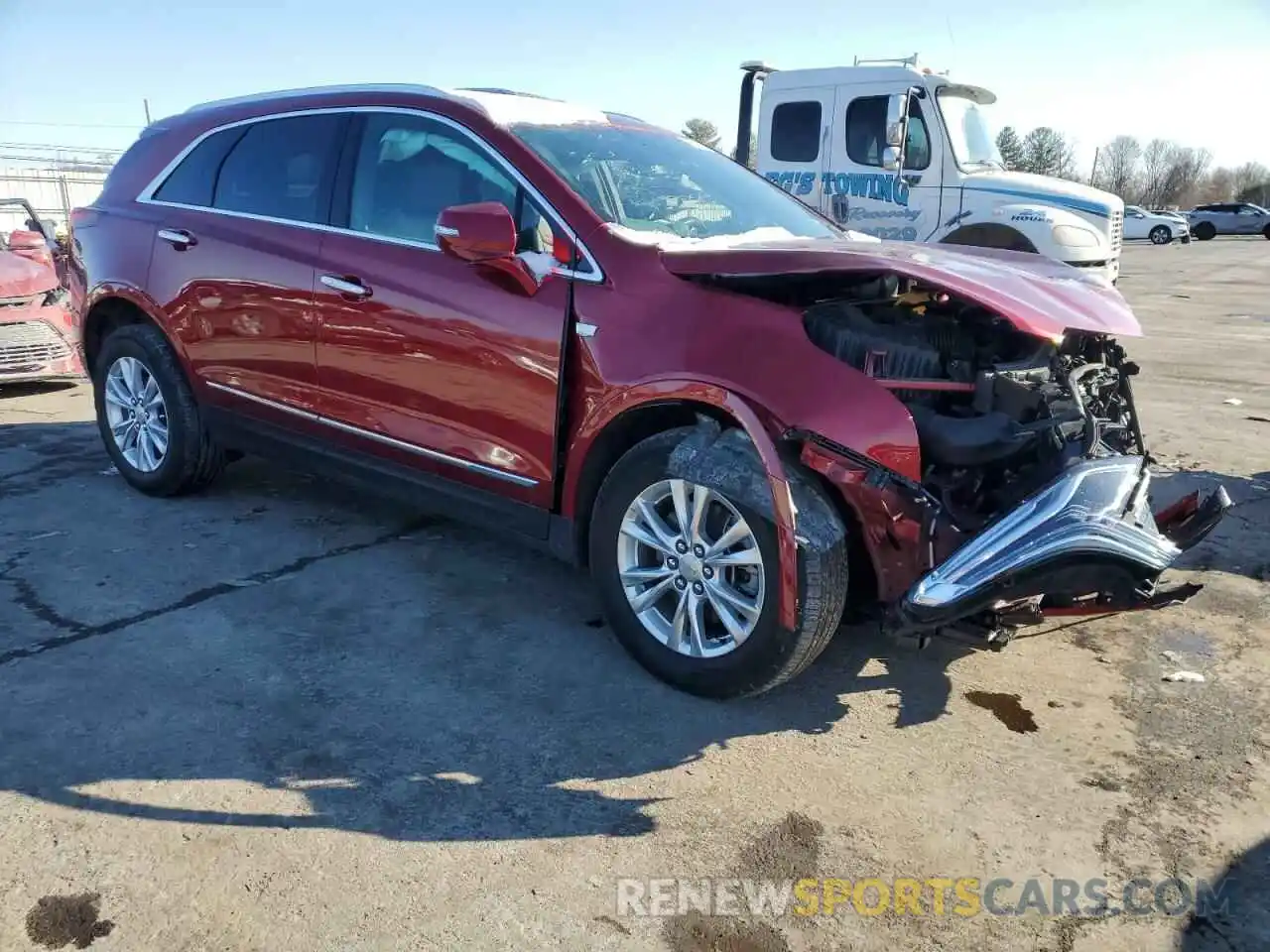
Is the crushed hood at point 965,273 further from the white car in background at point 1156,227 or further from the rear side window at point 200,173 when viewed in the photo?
the white car in background at point 1156,227

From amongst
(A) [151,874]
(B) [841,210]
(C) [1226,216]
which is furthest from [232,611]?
(C) [1226,216]

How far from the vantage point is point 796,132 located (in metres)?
10.7

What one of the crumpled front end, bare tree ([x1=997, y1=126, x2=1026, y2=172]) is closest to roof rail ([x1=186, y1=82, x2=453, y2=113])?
the crumpled front end

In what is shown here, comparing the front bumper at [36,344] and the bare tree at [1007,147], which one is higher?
the bare tree at [1007,147]

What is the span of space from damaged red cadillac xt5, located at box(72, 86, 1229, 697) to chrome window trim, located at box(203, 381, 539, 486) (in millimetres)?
13

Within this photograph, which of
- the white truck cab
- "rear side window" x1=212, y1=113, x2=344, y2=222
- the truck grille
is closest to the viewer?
"rear side window" x1=212, y1=113, x2=344, y2=222

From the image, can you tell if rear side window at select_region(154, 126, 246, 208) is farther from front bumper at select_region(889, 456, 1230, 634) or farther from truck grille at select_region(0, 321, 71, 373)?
front bumper at select_region(889, 456, 1230, 634)

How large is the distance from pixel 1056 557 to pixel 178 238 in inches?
162

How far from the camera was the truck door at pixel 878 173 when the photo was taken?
9.93 metres

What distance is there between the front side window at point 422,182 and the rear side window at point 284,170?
0.21 meters

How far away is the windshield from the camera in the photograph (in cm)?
991

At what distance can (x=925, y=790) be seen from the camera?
275 centimetres

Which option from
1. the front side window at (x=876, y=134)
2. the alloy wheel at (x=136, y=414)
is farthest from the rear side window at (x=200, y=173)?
the front side window at (x=876, y=134)

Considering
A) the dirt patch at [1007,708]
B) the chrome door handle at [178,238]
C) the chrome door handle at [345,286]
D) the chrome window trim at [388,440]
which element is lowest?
the dirt patch at [1007,708]
